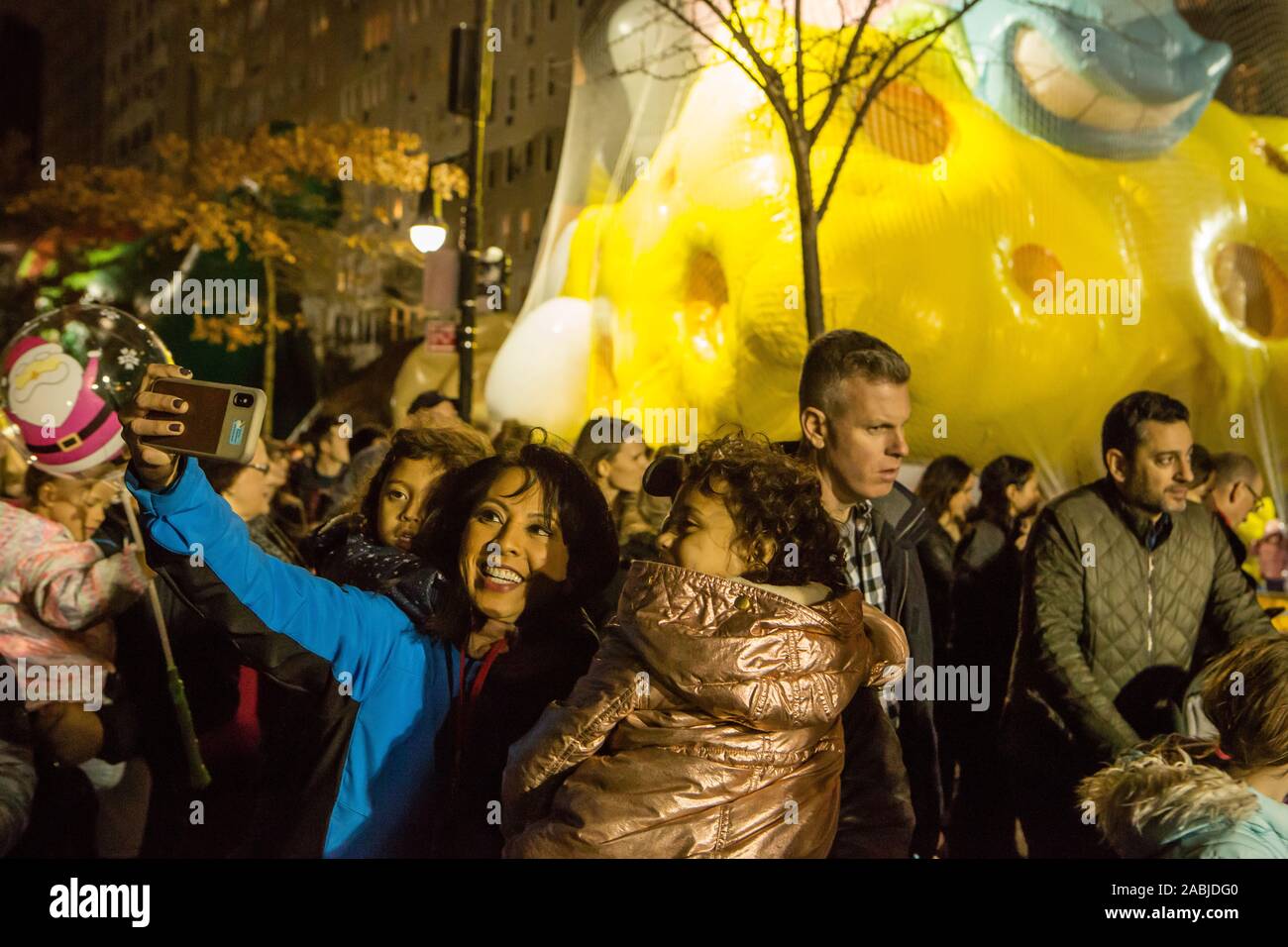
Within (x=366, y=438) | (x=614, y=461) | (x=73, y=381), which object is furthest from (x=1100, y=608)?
(x=366, y=438)

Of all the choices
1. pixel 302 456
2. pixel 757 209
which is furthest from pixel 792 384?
pixel 302 456

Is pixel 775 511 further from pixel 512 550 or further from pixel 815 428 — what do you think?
pixel 815 428

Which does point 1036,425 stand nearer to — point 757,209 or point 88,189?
point 757,209

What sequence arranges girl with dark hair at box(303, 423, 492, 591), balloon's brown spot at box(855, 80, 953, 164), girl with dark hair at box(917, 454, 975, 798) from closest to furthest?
girl with dark hair at box(303, 423, 492, 591) → girl with dark hair at box(917, 454, 975, 798) → balloon's brown spot at box(855, 80, 953, 164)

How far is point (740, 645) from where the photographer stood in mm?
2258

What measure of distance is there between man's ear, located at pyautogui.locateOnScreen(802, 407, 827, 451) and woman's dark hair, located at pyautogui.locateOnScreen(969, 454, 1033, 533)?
289 centimetres

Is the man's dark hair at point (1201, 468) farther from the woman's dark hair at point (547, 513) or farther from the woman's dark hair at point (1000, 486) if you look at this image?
the woman's dark hair at point (547, 513)

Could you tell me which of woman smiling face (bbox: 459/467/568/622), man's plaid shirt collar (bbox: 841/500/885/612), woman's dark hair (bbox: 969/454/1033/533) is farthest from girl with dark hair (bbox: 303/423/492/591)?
woman's dark hair (bbox: 969/454/1033/533)

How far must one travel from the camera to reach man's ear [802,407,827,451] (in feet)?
11.1

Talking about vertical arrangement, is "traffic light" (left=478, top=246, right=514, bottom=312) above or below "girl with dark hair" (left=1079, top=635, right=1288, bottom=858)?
above

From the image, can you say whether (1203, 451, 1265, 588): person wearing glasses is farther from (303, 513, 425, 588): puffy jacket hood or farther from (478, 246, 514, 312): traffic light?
(478, 246, 514, 312): traffic light

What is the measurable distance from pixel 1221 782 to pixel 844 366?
1.36 m

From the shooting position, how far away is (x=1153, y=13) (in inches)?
343
